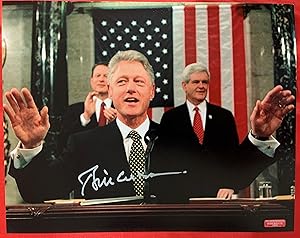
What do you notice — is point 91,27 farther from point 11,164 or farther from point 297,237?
point 297,237

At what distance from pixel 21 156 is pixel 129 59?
1.41 feet

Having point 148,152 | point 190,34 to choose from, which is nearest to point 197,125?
point 148,152

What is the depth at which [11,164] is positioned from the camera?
1.56m

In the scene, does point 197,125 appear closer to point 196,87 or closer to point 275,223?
point 196,87

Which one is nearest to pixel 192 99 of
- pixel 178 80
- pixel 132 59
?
pixel 178 80

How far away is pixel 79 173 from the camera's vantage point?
1.56 meters

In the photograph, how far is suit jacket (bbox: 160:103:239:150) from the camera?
1.58 metres

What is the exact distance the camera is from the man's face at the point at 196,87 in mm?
1591

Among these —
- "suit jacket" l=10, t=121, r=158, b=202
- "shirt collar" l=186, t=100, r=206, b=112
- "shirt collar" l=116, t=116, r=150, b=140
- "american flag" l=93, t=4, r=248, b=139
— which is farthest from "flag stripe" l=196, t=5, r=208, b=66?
"suit jacket" l=10, t=121, r=158, b=202

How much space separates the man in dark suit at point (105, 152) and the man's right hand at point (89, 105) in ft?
0.16

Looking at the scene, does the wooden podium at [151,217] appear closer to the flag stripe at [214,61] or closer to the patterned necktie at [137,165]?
the patterned necktie at [137,165]

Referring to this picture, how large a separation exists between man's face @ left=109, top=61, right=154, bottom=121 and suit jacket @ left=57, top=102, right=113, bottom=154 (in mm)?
105

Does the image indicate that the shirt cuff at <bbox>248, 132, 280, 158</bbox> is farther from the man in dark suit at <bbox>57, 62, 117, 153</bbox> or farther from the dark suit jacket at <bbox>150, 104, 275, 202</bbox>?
the man in dark suit at <bbox>57, 62, 117, 153</bbox>

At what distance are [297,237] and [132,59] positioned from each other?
73 centimetres
